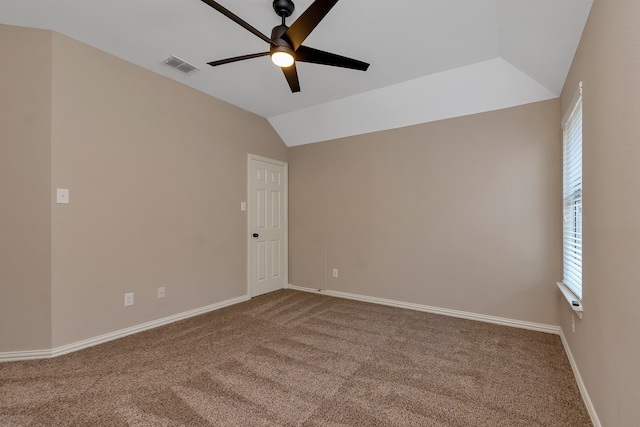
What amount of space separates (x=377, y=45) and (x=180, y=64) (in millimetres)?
1951

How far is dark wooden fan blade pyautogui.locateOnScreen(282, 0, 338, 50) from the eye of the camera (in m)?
1.61

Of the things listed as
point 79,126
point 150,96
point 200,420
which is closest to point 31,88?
point 79,126

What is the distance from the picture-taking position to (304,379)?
2.11 m

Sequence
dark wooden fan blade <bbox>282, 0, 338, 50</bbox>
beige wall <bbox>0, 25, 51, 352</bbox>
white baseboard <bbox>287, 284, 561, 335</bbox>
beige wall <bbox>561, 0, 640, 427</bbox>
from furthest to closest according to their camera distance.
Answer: white baseboard <bbox>287, 284, 561, 335</bbox>, beige wall <bbox>0, 25, 51, 352</bbox>, dark wooden fan blade <bbox>282, 0, 338, 50</bbox>, beige wall <bbox>561, 0, 640, 427</bbox>

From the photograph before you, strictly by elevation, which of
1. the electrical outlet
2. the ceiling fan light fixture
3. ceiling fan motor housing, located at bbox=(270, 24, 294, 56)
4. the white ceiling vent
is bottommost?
the electrical outlet

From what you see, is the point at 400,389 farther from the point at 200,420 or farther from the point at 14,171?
the point at 14,171

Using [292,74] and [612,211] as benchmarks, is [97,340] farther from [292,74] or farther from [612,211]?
[612,211]

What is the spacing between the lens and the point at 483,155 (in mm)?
3285

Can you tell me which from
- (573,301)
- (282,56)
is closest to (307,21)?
(282,56)

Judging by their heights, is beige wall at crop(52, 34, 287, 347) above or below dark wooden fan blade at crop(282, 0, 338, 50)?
below

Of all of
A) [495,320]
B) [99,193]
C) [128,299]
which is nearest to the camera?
[99,193]

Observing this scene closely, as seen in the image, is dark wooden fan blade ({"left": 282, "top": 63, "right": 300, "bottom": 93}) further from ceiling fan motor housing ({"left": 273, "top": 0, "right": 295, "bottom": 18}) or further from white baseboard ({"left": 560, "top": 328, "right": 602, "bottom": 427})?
white baseboard ({"left": 560, "top": 328, "right": 602, "bottom": 427})

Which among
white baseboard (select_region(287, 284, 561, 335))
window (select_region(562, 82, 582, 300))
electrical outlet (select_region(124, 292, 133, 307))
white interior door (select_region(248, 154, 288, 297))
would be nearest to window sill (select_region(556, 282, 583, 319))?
window (select_region(562, 82, 582, 300))

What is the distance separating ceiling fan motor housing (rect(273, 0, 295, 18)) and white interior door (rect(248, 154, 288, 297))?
2.31 m
